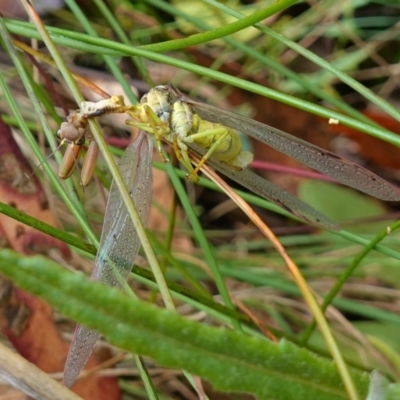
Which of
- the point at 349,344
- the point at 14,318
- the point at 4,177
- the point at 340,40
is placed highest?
the point at 340,40

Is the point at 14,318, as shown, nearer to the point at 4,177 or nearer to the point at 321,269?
the point at 4,177

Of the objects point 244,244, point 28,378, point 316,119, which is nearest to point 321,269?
point 244,244

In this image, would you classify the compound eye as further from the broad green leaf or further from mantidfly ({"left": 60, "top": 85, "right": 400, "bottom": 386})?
the broad green leaf

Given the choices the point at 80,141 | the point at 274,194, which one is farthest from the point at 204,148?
the point at 80,141

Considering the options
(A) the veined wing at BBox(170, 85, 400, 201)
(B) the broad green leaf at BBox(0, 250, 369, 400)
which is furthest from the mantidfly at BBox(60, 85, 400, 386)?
(B) the broad green leaf at BBox(0, 250, 369, 400)

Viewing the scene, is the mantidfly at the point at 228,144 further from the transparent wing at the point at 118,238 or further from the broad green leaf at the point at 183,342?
the broad green leaf at the point at 183,342

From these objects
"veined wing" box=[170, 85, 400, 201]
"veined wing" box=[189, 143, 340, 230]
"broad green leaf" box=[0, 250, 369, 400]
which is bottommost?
"broad green leaf" box=[0, 250, 369, 400]

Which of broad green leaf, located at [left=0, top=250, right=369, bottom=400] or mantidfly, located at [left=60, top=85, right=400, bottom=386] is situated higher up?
mantidfly, located at [left=60, top=85, right=400, bottom=386]

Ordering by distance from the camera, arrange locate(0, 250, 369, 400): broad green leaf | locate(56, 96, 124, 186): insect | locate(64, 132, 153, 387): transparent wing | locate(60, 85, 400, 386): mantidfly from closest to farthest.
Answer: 1. locate(0, 250, 369, 400): broad green leaf
2. locate(64, 132, 153, 387): transparent wing
3. locate(56, 96, 124, 186): insect
4. locate(60, 85, 400, 386): mantidfly
